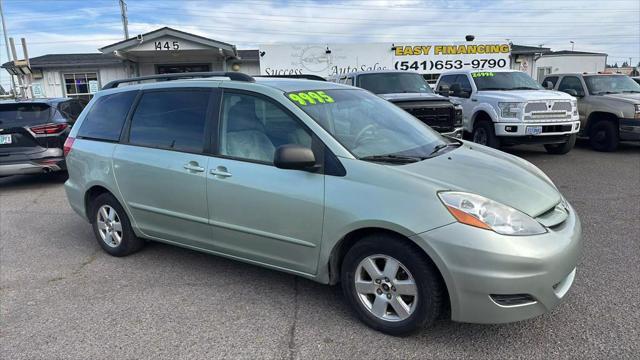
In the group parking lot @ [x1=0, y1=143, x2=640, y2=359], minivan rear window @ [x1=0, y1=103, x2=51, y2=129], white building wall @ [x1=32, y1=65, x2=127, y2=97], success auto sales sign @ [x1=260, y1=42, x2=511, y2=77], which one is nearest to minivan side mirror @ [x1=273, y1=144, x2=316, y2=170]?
parking lot @ [x1=0, y1=143, x2=640, y2=359]

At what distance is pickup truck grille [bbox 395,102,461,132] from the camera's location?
8680mm

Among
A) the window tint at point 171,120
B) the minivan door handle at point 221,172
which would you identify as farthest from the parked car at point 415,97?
the minivan door handle at point 221,172

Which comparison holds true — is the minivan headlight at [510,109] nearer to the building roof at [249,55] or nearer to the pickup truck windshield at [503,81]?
the pickup truck windshield at [503,81]

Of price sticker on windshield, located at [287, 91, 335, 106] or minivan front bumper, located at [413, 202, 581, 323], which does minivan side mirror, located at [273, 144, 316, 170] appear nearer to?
price sticker on windshield, located at [287, 91, 335, 106]

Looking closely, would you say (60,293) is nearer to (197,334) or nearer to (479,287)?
(197,334)

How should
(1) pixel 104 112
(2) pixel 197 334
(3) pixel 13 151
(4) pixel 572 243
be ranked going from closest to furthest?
(4) pixel 572 243, (2) pixel 197 334, (1) pixel 104 112, (3) pixel 13 151

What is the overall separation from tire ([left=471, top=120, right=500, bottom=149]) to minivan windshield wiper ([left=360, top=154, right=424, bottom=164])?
6.75 meters

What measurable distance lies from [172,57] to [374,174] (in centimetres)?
1914

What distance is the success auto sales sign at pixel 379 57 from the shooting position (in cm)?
1686

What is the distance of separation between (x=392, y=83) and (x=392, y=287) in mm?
7763

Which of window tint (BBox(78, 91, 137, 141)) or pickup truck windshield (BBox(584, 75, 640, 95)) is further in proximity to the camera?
pickup truck windshield (BBox(584, 75, 640, 95))

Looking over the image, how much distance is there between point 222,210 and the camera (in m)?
3.68

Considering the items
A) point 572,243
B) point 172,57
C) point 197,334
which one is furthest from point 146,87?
point 172,57

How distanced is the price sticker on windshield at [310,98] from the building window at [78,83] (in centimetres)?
2049
